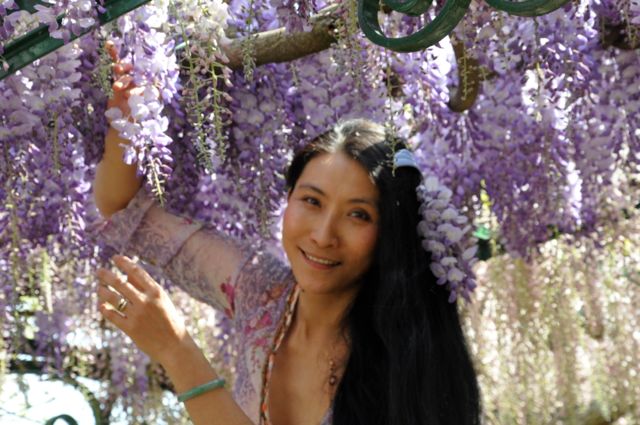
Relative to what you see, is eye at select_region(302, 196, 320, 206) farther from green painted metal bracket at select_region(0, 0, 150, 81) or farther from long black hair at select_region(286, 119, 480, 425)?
green painted metal bracket at select_region(0, 0, 150, 81)

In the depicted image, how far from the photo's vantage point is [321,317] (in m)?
2.62

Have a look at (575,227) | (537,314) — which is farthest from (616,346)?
(575,227)

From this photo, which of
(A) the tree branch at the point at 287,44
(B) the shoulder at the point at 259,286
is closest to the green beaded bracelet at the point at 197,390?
(B) the shoulder at the point at 259,286

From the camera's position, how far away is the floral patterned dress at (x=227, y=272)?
2.64 metres

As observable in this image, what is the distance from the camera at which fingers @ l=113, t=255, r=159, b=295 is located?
2303 mm

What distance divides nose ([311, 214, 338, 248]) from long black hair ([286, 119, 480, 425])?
92 mm

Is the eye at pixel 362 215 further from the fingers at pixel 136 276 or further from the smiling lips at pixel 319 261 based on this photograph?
the fingers at pixel 136 276

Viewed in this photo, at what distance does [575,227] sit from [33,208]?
1.44m

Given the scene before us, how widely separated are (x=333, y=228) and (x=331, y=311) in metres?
0.24

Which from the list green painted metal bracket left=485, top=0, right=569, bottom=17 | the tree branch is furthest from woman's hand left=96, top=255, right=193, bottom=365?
green painted metal bracket left=485, top=0, right=569, bottom=17

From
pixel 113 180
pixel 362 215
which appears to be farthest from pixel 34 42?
pixel 362 215

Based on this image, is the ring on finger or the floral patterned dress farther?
the floral patterned dress

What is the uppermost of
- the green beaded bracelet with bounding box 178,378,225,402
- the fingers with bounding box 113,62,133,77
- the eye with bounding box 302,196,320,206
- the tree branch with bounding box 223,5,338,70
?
the tree branch with bounding box 223,5,338,70

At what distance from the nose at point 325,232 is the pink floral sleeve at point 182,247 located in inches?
12.4
